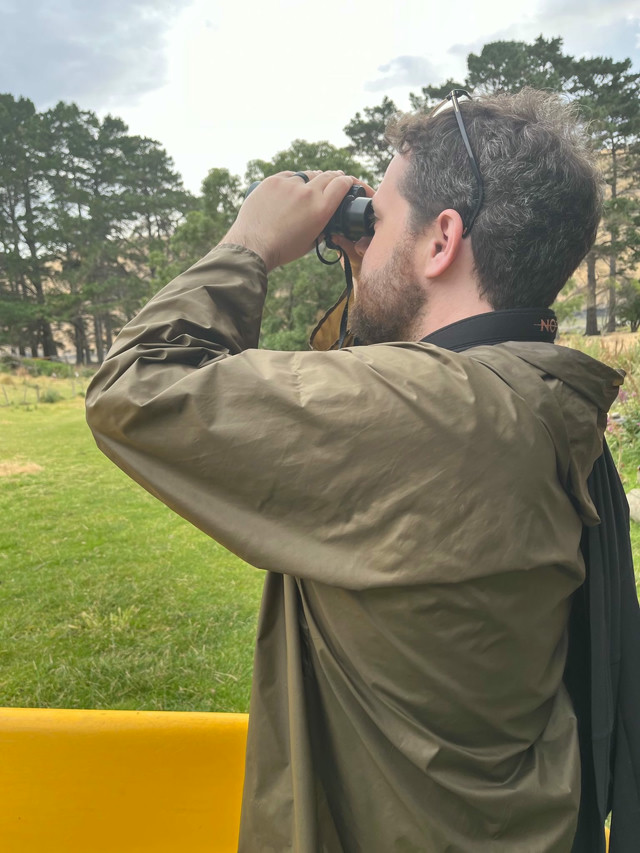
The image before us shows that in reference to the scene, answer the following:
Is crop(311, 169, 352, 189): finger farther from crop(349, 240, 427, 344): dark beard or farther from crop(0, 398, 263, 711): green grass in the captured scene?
crop(0, 398, 263, 711): green grass

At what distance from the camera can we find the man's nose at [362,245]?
1099 mm

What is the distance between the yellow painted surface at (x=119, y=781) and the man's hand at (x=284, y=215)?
1185 millimetres

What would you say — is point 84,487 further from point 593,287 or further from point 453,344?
point 593,287

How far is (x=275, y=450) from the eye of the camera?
0.69 meters

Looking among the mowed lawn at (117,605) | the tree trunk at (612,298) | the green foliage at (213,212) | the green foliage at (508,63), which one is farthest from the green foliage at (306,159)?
the tree trunk at (612,298)

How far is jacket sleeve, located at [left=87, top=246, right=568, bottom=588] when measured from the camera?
0.69 meters

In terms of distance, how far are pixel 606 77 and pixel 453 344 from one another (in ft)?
70.0

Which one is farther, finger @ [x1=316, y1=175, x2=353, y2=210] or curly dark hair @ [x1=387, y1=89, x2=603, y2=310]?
finger @ [x1=316, y1=175, x2=353, y2=210]

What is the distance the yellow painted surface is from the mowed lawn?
97 cm

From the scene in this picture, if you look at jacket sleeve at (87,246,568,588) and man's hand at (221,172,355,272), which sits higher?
man's hand at (221,172,355,272)

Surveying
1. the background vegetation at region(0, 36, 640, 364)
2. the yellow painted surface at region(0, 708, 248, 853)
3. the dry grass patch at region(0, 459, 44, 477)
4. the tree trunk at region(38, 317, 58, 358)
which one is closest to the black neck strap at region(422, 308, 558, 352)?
the yellow painted surface at region(0, 708, 248, 853)

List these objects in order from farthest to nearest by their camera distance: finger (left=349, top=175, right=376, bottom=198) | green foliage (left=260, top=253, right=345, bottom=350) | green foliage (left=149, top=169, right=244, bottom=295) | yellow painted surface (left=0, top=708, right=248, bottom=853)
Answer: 1. green foliage (left=149, top=169, right=244, bottom=295)
2. green foliage (left=260, top=253, right=345, bottom=350)
3. yellow painted surface (left=0, top=708, right=248, bottom=853)
4. finger (left=349, top=175, right=376, bottom=198)

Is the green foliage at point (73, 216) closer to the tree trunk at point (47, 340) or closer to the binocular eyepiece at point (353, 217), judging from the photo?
the tree trunk at point (47, 340)

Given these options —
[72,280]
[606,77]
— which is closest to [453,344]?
[606,77]
